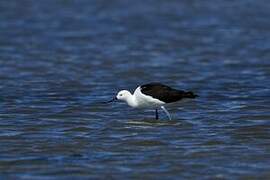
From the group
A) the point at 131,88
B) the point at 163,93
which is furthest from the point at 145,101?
the point at 131,88

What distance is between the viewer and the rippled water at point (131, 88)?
1087 cm

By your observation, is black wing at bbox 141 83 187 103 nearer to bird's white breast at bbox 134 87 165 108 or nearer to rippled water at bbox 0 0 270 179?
bird's white breast at bbox 134 87 165 108

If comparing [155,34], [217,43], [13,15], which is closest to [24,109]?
[217,43]

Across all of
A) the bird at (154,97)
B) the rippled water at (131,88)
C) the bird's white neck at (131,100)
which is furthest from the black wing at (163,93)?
the rippled water at (131,88)

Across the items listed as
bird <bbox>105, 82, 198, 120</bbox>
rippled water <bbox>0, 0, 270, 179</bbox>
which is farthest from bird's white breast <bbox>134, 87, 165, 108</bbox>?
rippled water <bbox>0, 0, 270, 179</bbox>

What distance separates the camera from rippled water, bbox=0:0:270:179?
10.9 m

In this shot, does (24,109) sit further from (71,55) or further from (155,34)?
(155,34)

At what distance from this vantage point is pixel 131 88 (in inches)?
685

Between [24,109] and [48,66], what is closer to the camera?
[24,109]

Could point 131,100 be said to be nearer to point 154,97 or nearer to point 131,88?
point 154,97

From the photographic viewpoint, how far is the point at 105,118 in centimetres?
1408

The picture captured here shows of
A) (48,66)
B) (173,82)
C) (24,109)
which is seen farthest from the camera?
(48,66)

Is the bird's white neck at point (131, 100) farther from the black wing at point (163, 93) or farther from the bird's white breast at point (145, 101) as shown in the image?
the black wing at point (163, 93)

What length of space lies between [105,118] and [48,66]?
6.59m
